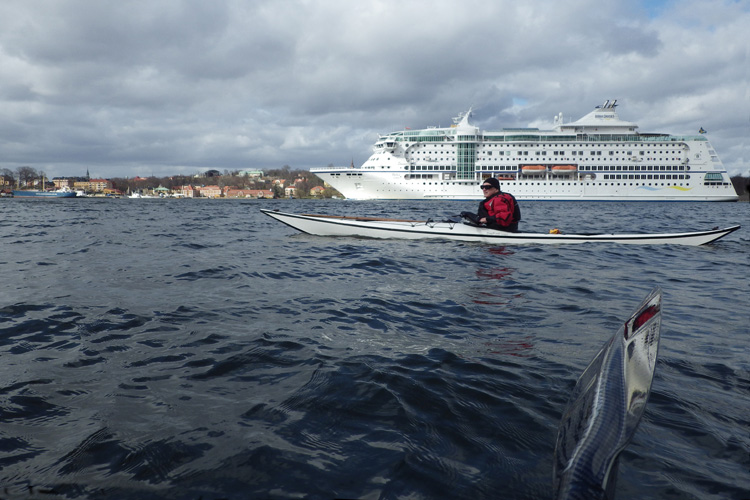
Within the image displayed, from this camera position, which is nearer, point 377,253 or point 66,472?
point 66,472

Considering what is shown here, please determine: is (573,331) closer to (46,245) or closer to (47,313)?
(47,313)

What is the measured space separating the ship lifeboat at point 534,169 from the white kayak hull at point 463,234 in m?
45.3

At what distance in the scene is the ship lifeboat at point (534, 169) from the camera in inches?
2080

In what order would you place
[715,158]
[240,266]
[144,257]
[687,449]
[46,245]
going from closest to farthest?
[687,449] < [240,266] < [144,257] < [46,245] < [715,158]

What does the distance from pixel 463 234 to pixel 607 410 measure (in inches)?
345

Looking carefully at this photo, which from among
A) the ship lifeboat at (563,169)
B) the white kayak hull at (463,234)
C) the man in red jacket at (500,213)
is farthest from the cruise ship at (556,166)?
the man in red jacket at (500,213)

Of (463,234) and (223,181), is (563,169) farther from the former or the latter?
(223,181)

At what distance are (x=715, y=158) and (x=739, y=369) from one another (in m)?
67.0

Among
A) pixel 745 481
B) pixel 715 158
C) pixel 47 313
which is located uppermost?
pixel 715 158

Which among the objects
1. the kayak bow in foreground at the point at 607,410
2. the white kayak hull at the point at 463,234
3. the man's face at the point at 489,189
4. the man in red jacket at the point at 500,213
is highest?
the man's face at the point at 489,189

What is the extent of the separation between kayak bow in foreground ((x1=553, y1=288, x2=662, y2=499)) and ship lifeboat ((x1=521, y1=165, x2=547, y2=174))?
55030 millimetres

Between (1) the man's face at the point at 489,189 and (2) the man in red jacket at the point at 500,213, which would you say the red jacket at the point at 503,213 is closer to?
(2) the man in red jacket at the point at 500,213

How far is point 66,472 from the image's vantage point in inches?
72.3

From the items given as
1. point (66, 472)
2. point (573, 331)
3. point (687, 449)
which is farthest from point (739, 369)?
point (66, 472)
